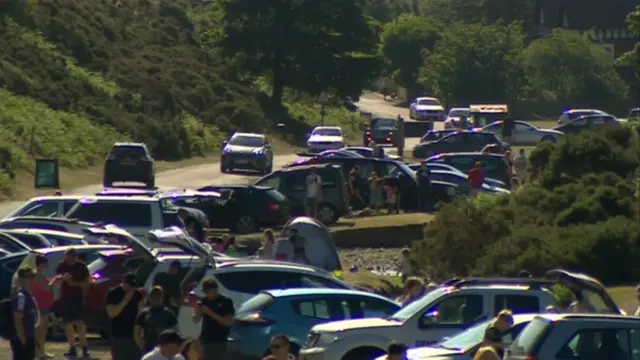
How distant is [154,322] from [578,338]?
4556mm

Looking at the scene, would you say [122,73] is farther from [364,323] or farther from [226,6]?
[364,323]

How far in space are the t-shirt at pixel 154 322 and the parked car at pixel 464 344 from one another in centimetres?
232

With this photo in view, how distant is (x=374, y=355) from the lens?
58.5 ft

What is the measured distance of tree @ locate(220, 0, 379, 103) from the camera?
7800 cm

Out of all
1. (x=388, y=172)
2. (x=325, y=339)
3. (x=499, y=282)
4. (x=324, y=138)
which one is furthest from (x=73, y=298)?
(x=324, y=138)

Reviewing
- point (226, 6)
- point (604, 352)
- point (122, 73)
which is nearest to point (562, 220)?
point (604, 352)

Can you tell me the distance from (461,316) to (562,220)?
55.4 ft

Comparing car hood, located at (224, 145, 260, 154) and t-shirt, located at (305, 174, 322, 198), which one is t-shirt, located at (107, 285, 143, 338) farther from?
car hood, located at (224, 145, 260, 154)

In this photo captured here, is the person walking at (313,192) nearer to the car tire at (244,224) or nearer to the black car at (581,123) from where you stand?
the car tire at (244,224)

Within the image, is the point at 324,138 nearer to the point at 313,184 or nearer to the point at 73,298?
the point at 313,184

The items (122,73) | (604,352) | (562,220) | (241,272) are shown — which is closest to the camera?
(604,352)

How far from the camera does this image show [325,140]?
62531 mm

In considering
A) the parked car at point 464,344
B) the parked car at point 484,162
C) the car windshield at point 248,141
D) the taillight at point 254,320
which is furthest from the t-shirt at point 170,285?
the car windshield at point 248,141

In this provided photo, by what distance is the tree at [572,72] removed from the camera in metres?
98.1
